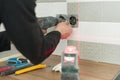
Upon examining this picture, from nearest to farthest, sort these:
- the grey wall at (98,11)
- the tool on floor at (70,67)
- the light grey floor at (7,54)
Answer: the tool on floor at (70,67) < the grey wall at (98,11) < the light grey floor at (7,54)

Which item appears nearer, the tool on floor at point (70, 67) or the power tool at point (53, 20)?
the tool on floor at point (70, 67)

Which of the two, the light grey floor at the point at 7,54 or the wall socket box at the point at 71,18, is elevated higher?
the wall socket box at the point at 71,18

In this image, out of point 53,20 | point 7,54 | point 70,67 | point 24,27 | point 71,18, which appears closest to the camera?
point 24,27

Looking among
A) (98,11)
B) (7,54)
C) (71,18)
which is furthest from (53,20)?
(7,54)

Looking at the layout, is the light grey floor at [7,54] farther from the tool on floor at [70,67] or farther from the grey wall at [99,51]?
the tool on floor at [70,67]

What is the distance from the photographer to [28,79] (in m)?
1.01

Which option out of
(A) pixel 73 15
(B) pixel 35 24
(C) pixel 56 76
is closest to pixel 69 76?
(C) pixel 56 76

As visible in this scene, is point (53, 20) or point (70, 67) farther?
point (53, 20)

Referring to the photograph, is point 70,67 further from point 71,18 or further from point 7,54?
point 7,54

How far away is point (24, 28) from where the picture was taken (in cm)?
74

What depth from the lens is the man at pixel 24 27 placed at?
710 mm

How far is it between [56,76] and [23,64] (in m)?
0.27

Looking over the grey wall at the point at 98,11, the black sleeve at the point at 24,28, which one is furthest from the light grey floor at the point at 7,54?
the black sleeve at the point at 24,28

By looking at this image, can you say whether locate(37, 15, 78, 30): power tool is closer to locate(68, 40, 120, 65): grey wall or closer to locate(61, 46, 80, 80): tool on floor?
locate(68, 40, 120, 65): grey wall
